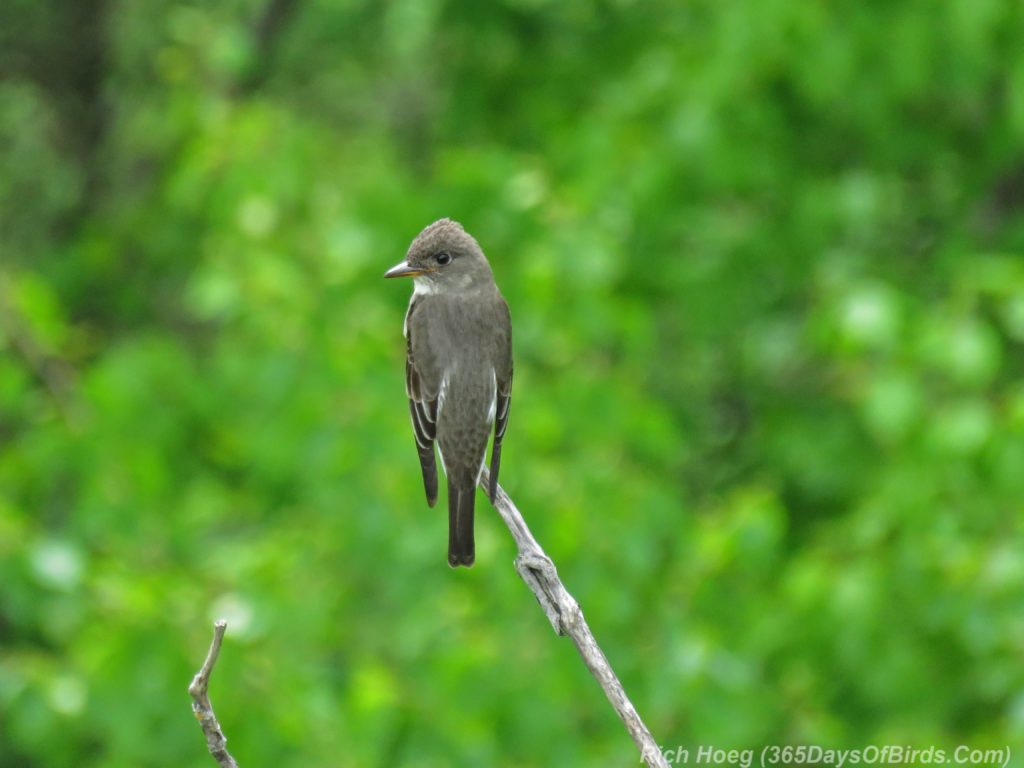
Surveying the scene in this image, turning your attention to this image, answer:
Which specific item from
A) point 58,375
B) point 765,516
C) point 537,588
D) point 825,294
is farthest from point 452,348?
point 58,375

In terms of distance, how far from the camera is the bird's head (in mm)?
4887

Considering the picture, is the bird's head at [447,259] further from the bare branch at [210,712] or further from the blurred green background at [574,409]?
the bare branch at [210,712]

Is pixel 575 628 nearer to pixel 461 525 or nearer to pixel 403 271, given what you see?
pixel 461 525

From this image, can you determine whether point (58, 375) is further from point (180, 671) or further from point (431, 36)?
point (431, 36)

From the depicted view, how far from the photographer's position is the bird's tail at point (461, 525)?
441 cm

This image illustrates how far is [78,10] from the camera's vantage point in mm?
11234

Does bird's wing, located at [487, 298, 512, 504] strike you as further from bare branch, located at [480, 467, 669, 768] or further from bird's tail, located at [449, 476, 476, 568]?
A: bare branch, located at [480, 467, 669, 768]

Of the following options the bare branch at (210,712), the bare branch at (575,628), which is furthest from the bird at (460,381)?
the bare branch at (210,712)

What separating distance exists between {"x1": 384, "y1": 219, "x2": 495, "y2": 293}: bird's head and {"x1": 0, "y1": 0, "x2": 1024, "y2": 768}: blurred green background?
228 cm

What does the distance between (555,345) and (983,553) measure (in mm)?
2597

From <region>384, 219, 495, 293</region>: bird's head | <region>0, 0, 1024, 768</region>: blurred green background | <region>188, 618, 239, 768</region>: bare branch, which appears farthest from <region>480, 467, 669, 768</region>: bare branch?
<region>0, 0, 1024, 768</region>: blurred green background

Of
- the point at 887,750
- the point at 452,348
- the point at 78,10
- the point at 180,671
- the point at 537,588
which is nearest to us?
the point at 537,588

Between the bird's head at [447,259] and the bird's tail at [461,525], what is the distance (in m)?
0.72

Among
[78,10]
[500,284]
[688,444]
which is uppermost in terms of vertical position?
[78,10]
